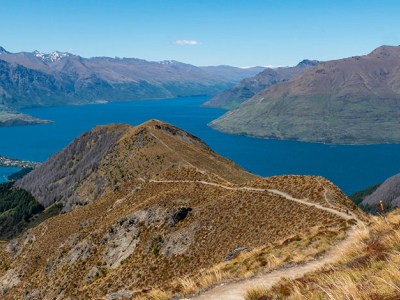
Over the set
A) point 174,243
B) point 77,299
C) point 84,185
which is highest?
point 174,243

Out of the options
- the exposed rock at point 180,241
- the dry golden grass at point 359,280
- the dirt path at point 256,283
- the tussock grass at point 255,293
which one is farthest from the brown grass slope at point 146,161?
the tussock grass at point 255,293

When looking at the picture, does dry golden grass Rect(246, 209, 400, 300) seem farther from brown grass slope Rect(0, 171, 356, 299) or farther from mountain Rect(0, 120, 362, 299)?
brown grass slope Rect(0, 171, 356, 299)

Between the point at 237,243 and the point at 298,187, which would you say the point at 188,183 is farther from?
the point at 237,243

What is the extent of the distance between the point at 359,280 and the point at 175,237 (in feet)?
166

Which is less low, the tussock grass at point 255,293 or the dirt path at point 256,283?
the tussock grass at point 255,293

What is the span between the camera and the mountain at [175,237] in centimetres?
3641

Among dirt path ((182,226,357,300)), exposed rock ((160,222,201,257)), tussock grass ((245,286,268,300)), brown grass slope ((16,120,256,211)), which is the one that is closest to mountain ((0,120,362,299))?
exposed rock ((160,222,201,257))

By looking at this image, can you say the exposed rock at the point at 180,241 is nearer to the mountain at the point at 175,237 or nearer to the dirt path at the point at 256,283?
the mountain at the point at 175,237

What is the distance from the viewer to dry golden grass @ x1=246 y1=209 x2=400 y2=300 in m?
12.5

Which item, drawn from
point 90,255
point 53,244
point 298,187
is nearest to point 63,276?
point 90,255

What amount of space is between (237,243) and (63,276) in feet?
122

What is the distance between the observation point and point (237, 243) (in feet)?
174

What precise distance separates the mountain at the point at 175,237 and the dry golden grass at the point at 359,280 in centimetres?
770

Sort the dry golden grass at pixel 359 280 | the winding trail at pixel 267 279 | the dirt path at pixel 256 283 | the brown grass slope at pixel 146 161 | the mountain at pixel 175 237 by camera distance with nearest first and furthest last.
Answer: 1. the dry golden grass at pixel 359 280
2. the dirt path at pixel 256 283
3. the winding trail at pixel 267 279
4. the mountain at pixel 175 237
5. the brown grass slope at pixel 146 161
